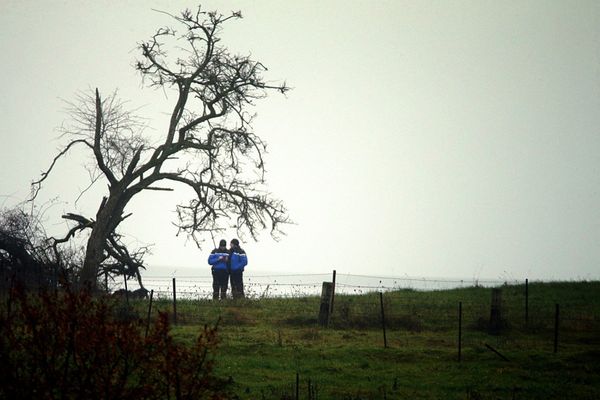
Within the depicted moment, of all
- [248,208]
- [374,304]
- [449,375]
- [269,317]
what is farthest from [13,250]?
[449,375]

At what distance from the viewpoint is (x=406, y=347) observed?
654 inches

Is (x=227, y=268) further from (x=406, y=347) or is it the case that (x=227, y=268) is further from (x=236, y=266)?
(x=406, y=347)

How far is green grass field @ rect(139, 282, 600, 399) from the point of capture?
1231 cm

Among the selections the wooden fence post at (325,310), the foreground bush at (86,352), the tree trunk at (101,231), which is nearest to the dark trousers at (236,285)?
the wooden fence post at (325,310)

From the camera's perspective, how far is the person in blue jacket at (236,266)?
923 inches

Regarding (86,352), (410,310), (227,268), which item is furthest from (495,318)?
(86,352)

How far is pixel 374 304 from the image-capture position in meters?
22.0

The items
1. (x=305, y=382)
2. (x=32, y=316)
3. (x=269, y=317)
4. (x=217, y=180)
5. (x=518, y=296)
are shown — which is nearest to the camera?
(x=32, y=316)

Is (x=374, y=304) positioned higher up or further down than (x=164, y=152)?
further down

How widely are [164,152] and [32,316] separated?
65.4 feet

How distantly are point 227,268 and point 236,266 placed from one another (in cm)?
35

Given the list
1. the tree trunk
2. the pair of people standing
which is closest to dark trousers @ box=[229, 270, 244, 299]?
the pair of people standing

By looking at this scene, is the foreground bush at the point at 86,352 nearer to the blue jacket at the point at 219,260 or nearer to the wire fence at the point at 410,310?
the wire fence at the point at 410,310

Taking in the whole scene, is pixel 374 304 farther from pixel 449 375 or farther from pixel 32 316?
pixel 32 316
